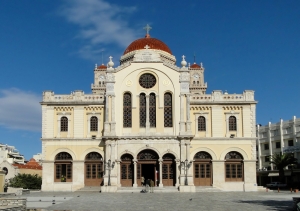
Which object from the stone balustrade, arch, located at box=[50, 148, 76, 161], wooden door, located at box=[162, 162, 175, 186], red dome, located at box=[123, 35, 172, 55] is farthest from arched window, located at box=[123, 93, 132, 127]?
red dome, located at box=[123, 35, 172, 55]

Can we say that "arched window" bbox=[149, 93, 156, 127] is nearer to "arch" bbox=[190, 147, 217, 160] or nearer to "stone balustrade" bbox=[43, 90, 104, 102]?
"arch" bbox=[190, 147, 217, 160]

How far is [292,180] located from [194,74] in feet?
66.4

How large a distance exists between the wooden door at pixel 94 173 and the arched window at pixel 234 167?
12472mm

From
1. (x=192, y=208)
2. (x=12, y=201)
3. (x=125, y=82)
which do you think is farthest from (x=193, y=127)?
(x=12, y=201)

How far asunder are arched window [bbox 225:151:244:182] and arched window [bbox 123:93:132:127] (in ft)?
33.9

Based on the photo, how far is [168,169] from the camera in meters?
40.4

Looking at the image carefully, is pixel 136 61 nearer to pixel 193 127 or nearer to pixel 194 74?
pixel 193 127

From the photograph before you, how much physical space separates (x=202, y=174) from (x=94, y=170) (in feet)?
35.0

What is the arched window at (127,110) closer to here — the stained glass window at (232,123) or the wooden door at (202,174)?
the wooden door at (202,174)

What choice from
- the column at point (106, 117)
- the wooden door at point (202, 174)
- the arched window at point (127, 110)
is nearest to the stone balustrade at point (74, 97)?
the column at point (106, 117)

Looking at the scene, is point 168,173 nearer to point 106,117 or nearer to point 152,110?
point 152,110

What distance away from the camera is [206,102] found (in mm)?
41906

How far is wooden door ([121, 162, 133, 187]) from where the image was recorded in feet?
133

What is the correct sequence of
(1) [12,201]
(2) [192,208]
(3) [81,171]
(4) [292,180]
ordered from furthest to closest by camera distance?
1. (4) [292,180]
2. (3) [81,171]
3. (2) [192,208]
4. (1) [12,201]
